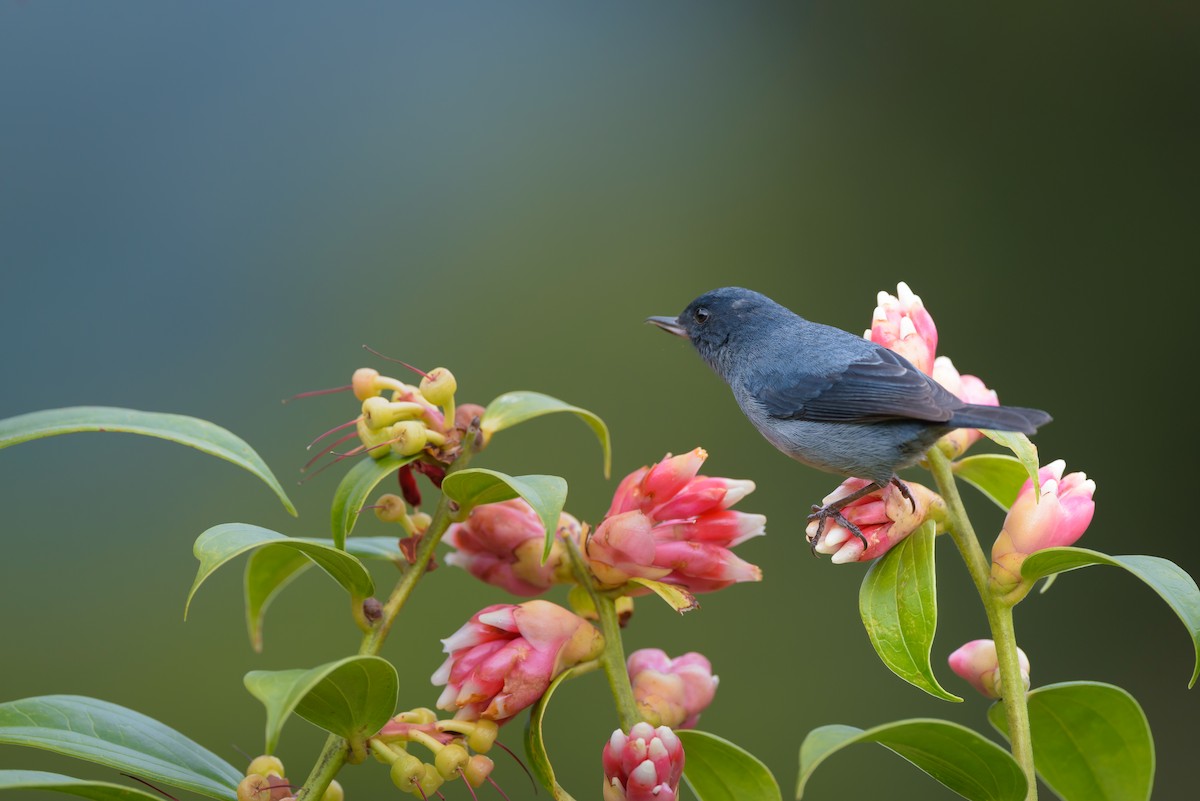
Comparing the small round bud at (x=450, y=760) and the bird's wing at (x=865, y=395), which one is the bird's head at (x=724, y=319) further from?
the small round bud at (x=450, y=760)

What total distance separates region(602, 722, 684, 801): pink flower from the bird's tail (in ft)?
1.26

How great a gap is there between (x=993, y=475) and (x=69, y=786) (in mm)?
749

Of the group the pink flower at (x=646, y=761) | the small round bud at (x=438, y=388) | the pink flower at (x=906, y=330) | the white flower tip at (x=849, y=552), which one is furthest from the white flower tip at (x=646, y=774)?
the pink flower at (x=906, y=330)

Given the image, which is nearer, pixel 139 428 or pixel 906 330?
pixel 139 428

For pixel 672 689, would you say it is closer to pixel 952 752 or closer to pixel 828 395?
pixel 952 752

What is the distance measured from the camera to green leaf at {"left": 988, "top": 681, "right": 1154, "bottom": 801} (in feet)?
2.75

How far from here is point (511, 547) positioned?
3.02 feet

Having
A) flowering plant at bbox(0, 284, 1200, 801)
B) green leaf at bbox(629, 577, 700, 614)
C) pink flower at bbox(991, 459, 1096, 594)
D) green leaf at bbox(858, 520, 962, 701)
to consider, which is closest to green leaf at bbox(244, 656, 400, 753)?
flowering plant at bbox(0, 284, 1200, 801)

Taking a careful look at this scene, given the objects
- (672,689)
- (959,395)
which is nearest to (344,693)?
(672,689)

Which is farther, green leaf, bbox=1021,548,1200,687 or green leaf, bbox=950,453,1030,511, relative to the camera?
green leaf, bbox=950,453,1030,511

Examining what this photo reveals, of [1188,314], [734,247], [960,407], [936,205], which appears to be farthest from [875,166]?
[960,407]

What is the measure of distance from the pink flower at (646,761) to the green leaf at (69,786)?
1.00 ft

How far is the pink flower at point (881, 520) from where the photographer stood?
86 centimetres

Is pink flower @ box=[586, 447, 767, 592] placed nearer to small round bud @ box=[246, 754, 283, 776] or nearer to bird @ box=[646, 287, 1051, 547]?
bird @ box=[646, 287, 1051, 547]
